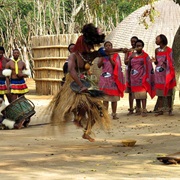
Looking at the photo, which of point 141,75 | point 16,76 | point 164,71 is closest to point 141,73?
point 141,75

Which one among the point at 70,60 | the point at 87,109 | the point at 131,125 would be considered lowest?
the point at 131,125

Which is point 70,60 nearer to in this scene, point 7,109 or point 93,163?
point 93,163

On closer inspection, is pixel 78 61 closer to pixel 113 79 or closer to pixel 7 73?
pixel 113 79

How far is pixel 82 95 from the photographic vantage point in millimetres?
9023

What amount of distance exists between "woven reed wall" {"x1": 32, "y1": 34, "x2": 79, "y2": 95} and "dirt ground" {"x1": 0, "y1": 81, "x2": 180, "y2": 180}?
28.4 ft

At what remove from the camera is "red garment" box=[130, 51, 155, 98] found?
13.3 metres

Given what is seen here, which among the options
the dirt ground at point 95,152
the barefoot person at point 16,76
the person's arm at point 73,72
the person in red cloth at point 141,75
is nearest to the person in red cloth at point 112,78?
the person in red cloth at point 141,75

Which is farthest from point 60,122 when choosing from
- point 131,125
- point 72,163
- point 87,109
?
point 131,125

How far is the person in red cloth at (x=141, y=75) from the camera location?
13336mm

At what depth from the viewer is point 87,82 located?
30.2 feet

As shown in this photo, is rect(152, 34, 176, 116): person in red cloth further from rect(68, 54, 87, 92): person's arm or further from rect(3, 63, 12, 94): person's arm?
rect(68, 54, 87, 92): person's arm

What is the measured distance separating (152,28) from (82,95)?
11.9m

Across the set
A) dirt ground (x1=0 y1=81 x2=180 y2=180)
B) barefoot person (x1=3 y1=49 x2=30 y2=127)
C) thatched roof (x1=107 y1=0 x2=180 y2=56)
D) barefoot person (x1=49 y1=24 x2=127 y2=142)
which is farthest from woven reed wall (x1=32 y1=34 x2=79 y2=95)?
barefoot person (x1=49 y1=24 x2=127 y2=142)

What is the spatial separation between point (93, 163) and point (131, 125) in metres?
4.32
